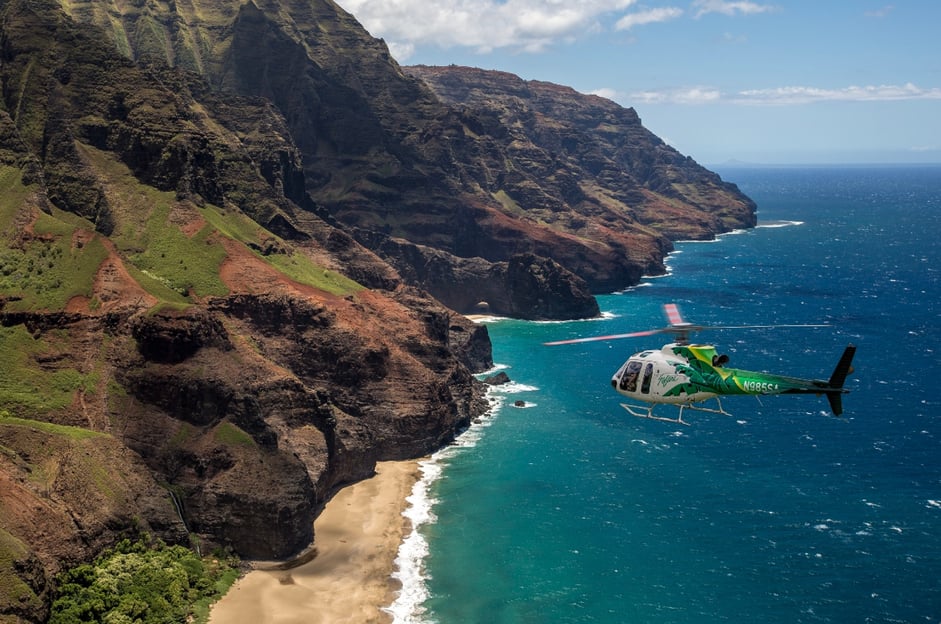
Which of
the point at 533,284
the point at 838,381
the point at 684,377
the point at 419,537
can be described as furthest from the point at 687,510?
the point at 533,284

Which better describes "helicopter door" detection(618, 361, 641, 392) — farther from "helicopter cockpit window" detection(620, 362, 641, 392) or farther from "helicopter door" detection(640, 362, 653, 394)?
"helicopter door" detection(640, 362, 653, 394)

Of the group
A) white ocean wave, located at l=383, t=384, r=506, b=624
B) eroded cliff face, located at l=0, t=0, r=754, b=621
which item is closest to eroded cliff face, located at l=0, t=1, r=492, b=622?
eroded cliff face, located at l=0, t=0, r=754, b=621

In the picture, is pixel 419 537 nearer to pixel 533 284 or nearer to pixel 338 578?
pixel 338 578

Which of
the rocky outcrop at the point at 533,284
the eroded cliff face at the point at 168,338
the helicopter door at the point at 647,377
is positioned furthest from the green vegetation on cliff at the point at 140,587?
the rocky outcrop at the point at 533,284

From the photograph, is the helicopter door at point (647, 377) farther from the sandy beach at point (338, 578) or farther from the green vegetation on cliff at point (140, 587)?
the green vegetation on cliff at point (140, 587)

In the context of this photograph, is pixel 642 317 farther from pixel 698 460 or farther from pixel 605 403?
pixel 698 460
